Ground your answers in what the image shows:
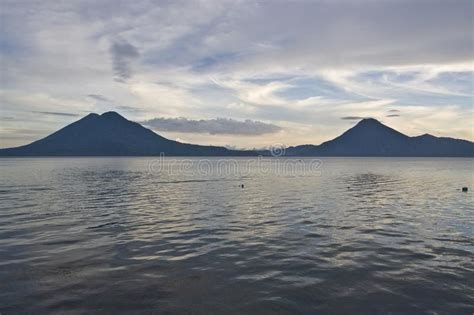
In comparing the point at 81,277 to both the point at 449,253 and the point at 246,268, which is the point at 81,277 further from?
the point at 449,253

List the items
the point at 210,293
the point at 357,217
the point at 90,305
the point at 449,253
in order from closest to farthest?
1. the point at 90,305
2. the point at 210,293
3. the point at 449,253
4. the point at 357,217

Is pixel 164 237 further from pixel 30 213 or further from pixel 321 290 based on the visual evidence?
pixel 30 213

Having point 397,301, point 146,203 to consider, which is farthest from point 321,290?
point 146,203

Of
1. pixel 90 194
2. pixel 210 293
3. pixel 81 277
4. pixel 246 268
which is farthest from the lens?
pixel 90 194

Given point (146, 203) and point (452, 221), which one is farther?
point (146, 203)

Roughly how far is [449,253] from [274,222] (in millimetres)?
14921

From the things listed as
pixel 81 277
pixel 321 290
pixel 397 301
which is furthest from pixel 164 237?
pixel 397 301

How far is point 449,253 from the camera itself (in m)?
22.5

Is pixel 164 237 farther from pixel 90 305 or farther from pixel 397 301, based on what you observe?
pixel 397 301

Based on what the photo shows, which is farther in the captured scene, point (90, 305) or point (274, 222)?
point (274, 222)

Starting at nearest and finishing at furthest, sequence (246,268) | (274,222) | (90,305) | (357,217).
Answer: (90,305)
(246,268)
(274,222)
(357,217)

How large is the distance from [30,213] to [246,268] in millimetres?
30031

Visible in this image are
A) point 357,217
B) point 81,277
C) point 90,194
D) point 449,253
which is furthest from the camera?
point 90,194

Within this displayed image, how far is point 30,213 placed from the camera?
3775 cm
